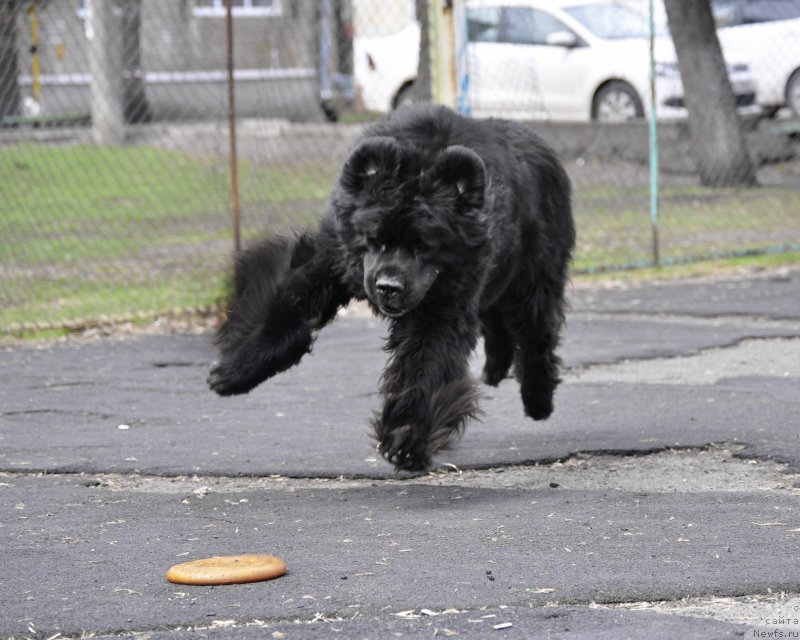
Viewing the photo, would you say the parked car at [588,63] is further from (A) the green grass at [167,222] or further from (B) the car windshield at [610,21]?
(A) the green grass at [167,222]

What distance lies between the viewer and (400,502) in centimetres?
517

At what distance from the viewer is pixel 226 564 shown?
4.21 metres

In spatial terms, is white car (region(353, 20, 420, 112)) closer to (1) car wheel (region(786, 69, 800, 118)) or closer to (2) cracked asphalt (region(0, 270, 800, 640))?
(1) car wheel (region(786, 69, 800, 118))

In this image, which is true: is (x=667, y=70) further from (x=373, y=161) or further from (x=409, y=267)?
(x=409, y=267)

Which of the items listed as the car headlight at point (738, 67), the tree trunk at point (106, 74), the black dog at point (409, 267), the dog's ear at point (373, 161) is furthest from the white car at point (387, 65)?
the dog's ear at point (373, 161)

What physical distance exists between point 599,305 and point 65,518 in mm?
6126

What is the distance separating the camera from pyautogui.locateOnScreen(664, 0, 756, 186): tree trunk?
15086 millimetres

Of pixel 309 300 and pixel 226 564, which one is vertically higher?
pixel 309 300

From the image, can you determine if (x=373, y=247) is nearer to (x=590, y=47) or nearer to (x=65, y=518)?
(x=65, y=518)

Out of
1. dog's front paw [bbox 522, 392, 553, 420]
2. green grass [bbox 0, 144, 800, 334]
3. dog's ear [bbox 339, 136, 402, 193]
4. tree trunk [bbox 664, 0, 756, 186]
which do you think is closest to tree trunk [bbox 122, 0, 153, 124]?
green grass [bbox 0, 144, 800, 334]

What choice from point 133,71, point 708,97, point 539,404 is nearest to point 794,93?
point 708,97

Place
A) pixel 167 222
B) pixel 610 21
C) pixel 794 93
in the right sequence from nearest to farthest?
pixel 167 222 → pixel 794 93 → pixel 610 21

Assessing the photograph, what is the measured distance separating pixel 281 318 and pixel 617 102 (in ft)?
38.9

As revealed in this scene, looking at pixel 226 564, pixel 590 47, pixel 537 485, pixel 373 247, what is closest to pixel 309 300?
pixel 373 247
